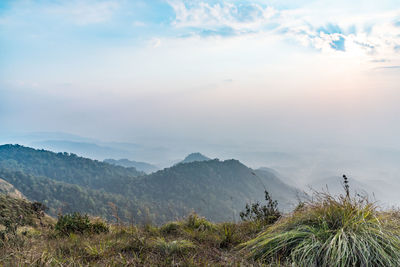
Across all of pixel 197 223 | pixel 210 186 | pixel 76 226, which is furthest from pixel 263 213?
pixel 210 186

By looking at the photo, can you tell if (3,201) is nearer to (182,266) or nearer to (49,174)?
(182,266)

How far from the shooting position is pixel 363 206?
3.98 meters

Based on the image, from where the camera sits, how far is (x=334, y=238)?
121 inches

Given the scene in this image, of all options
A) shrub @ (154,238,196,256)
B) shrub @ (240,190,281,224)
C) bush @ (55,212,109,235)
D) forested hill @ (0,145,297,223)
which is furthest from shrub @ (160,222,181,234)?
forested hill @ (0,145,297,223)

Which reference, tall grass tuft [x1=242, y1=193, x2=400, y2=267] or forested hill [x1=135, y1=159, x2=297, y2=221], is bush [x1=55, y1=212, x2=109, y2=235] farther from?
forested hill [x1=135, y1=159, x2=297, y2=221]

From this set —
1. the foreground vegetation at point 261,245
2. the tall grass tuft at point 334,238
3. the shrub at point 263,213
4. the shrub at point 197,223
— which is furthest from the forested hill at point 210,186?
the tall grass tuft at point 334,238

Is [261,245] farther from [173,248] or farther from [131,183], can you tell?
[131,183]

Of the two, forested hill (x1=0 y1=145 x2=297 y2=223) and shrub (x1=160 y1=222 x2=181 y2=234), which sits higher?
shrub (x1=160 y1=222 x2=181 y2=234)

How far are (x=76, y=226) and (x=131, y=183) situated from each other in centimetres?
13819

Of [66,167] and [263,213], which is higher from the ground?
[263,213]

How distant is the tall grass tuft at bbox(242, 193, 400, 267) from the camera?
3.00 meters

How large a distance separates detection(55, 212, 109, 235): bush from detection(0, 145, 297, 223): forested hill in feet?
282

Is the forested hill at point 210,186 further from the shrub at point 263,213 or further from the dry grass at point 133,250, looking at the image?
the dry grass at point 133,250

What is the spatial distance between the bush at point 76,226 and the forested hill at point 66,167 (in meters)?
148
